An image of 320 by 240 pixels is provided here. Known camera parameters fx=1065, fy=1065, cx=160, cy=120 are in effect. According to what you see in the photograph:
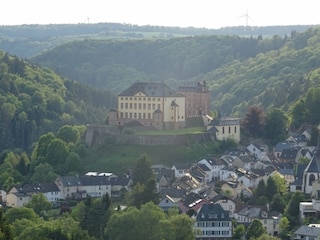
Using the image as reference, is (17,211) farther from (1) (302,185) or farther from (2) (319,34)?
(2) (319,34)

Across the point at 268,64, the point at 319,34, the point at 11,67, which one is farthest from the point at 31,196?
the point at 319,34

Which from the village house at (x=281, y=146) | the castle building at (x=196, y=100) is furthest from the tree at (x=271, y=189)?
the castle building at (x=196, y=100)

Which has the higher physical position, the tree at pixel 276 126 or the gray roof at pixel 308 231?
the tree at pixel 276 126

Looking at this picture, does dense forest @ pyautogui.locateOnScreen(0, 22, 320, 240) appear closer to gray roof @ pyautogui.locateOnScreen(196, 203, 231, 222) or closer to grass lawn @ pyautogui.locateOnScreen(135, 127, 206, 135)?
grass lawn @ pyautogui.locateOnScreen(135, 127, 206, 135)

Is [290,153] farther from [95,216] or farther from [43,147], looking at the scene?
[95,216]

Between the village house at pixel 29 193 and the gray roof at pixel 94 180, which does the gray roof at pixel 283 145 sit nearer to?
the gray roof at pixel 94 180

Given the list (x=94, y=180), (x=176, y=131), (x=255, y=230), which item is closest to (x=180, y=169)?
(x=94, y=180)
